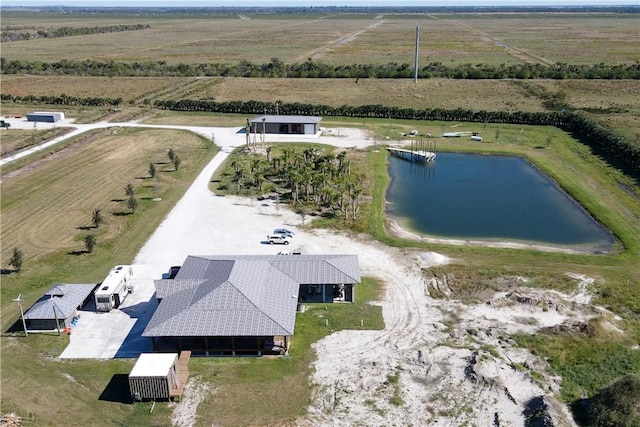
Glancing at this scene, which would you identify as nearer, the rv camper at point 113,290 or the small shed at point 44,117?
the rv camper at point 113,290

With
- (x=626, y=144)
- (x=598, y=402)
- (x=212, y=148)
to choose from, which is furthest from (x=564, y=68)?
(x=598, y=402)

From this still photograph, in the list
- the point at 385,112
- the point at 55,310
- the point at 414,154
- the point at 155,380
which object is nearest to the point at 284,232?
the point at 55,310

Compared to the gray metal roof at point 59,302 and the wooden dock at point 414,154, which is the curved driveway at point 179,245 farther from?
the wooden dock at point 414,154

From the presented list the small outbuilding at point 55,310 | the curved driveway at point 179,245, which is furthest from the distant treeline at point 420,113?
the small outbuilding at point 55,310

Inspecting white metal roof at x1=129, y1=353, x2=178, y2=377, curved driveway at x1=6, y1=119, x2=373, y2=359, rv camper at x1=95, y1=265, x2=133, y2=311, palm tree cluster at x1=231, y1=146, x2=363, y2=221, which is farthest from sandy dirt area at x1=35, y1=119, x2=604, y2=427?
palm tree cluster at x1=231, y1=146, x2=363, y2=221

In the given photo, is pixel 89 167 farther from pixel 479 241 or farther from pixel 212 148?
pixel 479 241
